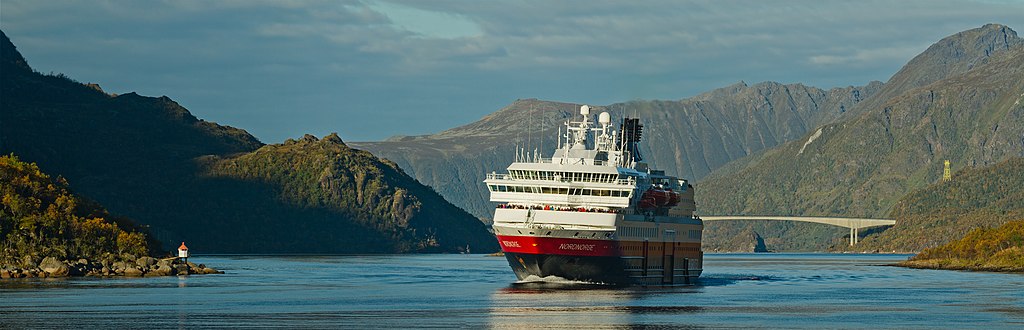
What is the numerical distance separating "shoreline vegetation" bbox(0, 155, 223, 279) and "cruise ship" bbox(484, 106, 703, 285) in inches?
1576

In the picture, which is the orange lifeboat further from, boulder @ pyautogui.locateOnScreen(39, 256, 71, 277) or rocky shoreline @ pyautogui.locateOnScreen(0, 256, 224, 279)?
boulder @ pyautogui.locateOnScreen(39, 256, 71, 277)

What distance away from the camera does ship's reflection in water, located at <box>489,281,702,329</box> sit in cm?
8461

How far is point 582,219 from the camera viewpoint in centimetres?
11475

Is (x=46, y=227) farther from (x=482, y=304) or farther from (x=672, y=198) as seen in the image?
(x=482, y=304)

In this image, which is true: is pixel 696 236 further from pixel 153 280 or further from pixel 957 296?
pixel 153 280

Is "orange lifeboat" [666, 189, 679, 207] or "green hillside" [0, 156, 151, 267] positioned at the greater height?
"orange lifeboat" [666, 189, 679, 207]

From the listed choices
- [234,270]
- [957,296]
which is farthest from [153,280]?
[957,296]

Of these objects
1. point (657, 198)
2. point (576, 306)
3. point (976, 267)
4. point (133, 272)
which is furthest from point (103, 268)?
point (976, 267)

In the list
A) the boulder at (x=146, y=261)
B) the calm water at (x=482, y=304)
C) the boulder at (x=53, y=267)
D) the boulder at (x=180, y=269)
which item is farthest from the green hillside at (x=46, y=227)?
the calm water at (x=482, y=304)

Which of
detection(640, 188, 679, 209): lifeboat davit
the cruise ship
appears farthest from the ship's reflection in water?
detection(640, 188, 679, 209): lifeboat davit

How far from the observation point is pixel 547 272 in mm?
116562

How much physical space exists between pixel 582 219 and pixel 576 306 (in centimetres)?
1940

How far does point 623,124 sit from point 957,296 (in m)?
31.3

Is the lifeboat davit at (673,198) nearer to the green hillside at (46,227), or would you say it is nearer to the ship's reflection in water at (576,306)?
the ship's reflection in water at (576,306)
